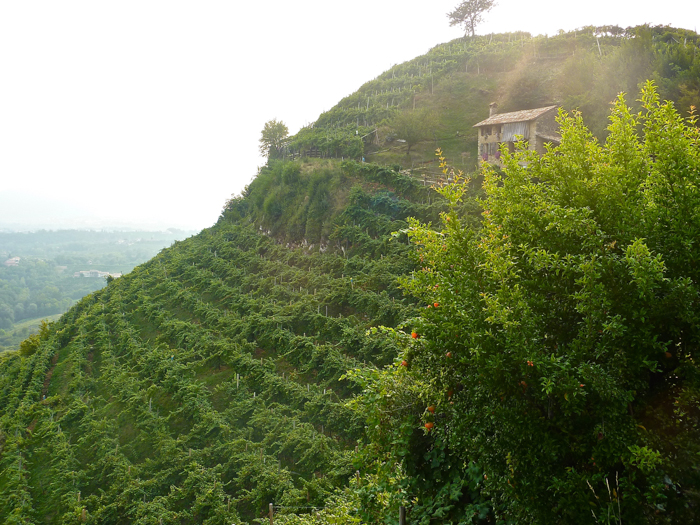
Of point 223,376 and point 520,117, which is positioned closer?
point 223,376

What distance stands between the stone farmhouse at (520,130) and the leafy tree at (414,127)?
229 inches

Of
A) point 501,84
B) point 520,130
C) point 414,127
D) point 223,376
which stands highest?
point 501,84

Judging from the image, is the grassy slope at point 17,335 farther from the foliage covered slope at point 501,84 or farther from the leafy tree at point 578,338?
the leafy tree at point 578,338

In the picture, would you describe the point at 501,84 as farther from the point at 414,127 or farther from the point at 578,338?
the point at 578,338

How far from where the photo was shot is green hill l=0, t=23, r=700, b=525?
6.94 meters

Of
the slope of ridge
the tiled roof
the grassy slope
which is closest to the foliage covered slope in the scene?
the tiled roof

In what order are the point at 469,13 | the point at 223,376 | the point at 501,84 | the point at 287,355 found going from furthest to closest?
the point at 469,13, the point at 501,84, the point at 223,376, the point at 287,355

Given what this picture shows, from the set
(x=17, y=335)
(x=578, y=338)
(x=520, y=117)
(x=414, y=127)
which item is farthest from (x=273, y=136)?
(x=17, y=335)

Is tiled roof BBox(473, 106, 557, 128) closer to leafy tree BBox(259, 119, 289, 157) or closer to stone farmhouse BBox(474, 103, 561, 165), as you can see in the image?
stone farmhouse BBox(474, 103, 561, 165)

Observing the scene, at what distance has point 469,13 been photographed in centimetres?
6612

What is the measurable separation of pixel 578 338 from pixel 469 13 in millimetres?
75009

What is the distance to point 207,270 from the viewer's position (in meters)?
36.5

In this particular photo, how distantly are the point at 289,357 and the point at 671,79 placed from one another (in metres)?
29.9

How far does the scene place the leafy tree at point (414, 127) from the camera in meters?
36.3
